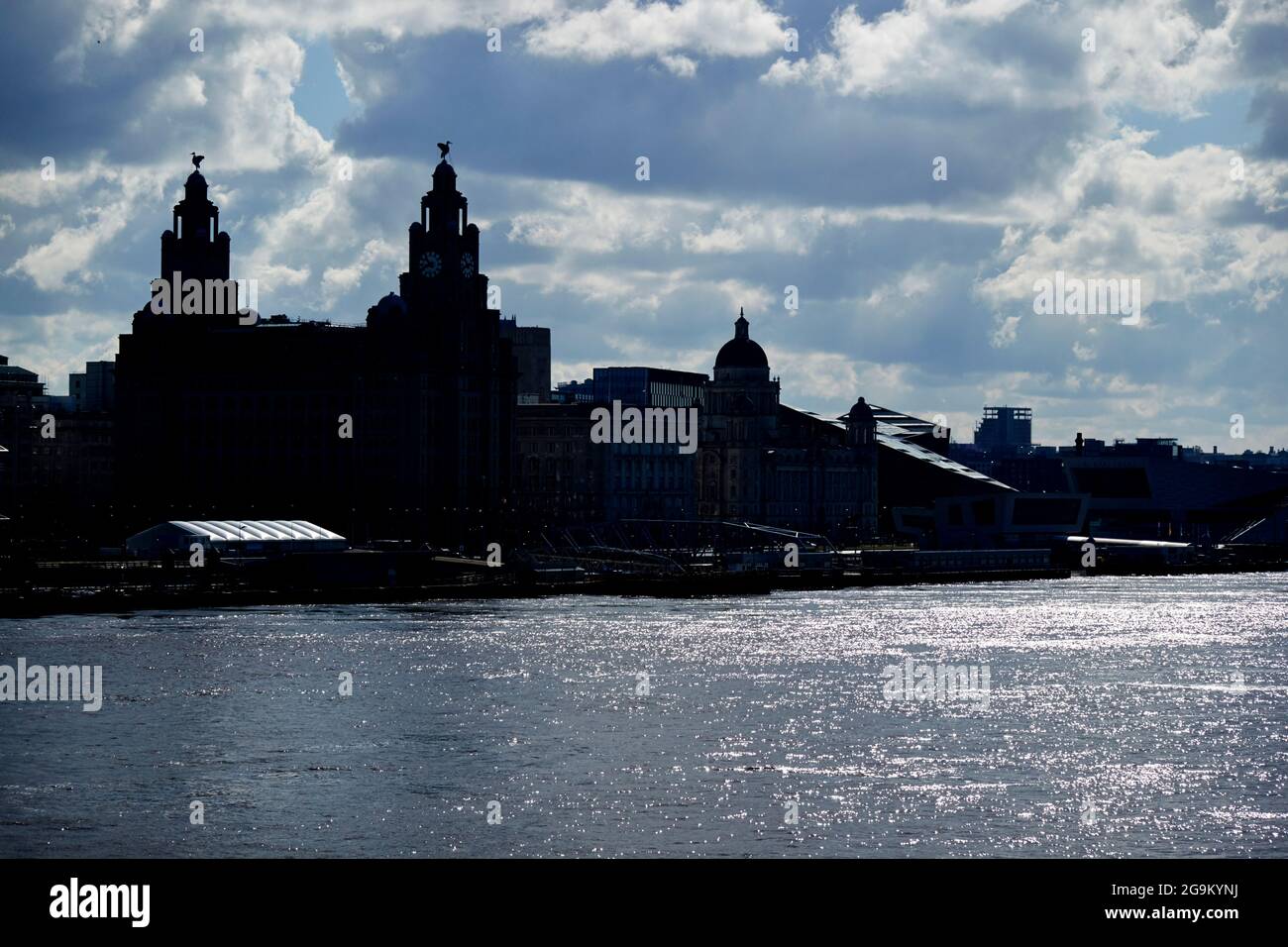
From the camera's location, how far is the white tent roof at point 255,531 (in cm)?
16125

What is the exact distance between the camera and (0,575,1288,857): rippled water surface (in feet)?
164

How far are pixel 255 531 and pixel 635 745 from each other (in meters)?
105

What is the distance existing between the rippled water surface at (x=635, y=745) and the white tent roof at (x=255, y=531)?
4635 cm

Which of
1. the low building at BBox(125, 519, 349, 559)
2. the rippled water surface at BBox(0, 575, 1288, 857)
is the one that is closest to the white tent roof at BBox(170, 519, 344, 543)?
the low building at BBox(125, 519, 349, 559)

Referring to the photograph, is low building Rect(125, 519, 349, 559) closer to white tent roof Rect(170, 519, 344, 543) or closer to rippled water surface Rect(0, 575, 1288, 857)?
white tent roof Rect(170, 519, 344, 543)

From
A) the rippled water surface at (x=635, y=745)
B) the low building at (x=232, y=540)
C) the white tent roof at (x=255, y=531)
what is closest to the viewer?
the rippled water surface at (x=635, y=745)

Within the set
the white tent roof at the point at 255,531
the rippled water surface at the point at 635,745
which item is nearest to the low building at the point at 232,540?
the white tent roof at the point at 255,531

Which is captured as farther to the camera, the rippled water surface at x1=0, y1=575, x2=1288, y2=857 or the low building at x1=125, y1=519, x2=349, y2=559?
the low building at x1=125, y1=519, x2=349, y2=559

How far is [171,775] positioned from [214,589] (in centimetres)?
8151

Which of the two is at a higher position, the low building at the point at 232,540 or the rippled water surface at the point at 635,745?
the low building at the point at 232,540

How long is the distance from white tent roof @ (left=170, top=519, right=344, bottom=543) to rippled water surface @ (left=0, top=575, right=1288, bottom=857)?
46.3m

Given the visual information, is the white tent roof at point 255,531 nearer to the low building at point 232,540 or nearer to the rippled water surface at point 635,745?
the low building at point 232,540

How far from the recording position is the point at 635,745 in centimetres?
6425
